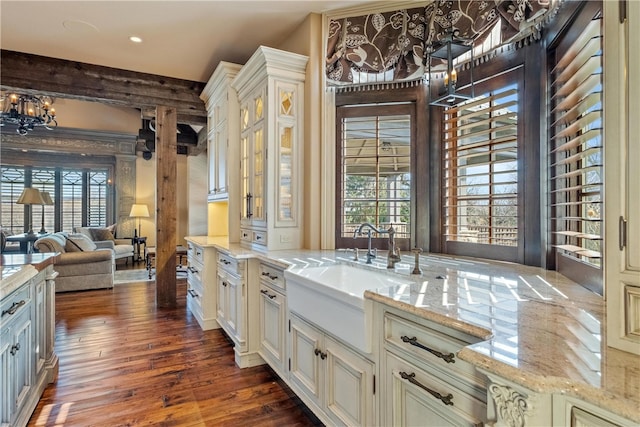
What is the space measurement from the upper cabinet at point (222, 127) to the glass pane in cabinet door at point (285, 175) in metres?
0.91

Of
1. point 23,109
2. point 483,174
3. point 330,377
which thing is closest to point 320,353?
point 330,377

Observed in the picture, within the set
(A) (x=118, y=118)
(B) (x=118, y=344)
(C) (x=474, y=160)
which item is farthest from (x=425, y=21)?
(A) (x=118, y=118)

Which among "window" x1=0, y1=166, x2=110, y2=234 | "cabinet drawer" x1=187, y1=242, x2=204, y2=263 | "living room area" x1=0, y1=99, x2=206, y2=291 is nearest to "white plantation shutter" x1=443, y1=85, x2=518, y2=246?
"cabinet drawer" x1=187, y1=242, x2=204, y2=263

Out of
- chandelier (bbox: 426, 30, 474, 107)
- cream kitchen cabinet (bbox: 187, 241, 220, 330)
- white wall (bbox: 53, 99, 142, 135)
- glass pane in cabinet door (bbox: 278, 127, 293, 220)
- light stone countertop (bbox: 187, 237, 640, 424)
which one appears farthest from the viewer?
white wall (bbox: 53, 99, 142, 135)

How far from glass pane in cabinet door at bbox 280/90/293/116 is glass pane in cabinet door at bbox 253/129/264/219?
0.30 m

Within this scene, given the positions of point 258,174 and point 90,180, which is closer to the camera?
point 258,174

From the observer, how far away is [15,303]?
1784 millimetres

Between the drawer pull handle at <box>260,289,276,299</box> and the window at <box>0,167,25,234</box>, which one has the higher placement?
the window at <box>0,167,25,234</box>

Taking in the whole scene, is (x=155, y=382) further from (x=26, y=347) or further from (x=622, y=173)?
(x=622, y=173)

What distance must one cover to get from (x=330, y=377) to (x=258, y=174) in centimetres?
195

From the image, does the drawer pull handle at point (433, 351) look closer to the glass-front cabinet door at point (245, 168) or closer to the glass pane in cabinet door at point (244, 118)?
the glass-front cabinet door at point (245, 168)

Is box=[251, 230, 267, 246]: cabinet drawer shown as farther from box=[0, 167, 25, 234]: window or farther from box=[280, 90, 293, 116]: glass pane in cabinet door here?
box=[0, 167, 25, 234]: window

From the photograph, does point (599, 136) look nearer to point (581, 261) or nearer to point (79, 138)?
point (581, 261)

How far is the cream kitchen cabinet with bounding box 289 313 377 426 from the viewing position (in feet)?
5.07
